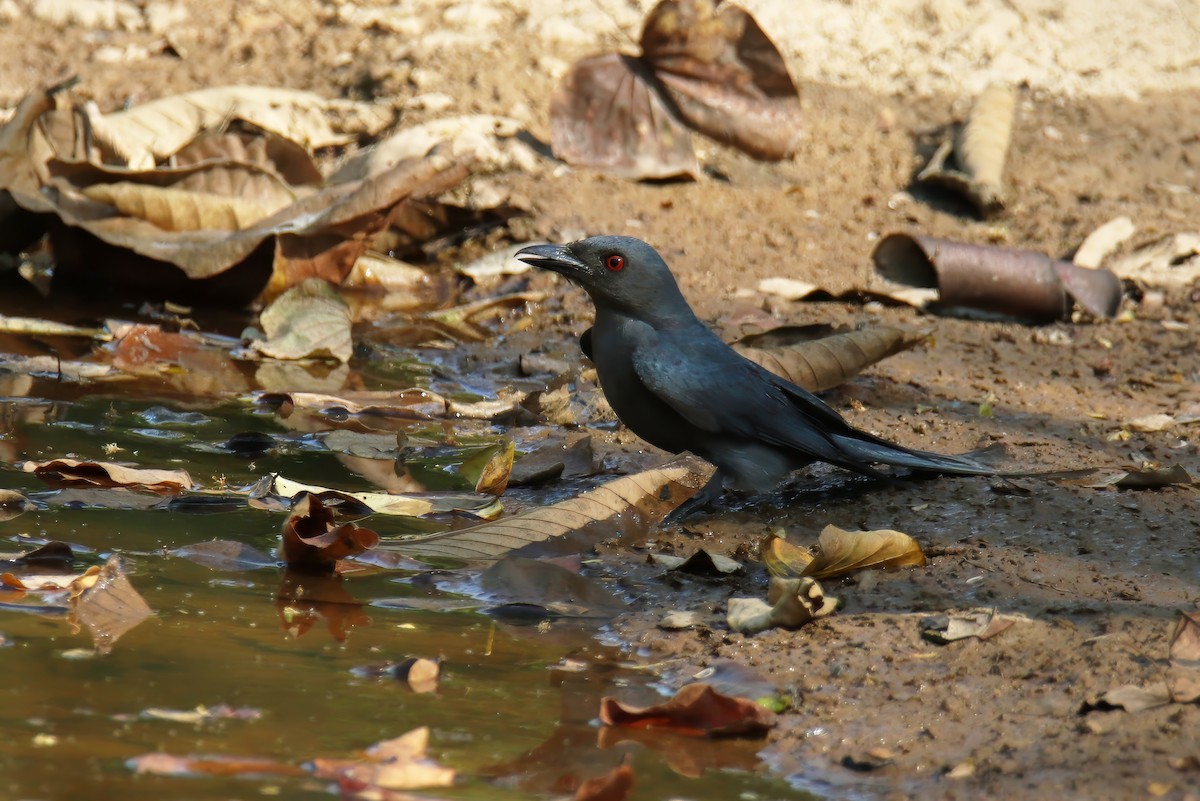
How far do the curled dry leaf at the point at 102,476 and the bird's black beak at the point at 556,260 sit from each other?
114 centimetres

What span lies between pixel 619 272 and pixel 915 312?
90.4 inches

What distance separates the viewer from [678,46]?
724 cm

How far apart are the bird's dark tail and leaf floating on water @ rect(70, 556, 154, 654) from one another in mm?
1881

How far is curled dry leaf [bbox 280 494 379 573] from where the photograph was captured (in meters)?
3.29

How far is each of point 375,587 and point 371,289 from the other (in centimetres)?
335

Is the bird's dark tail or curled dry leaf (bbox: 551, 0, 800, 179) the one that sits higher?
curled dry leaf (bbox: 551, 0, 800, 179)

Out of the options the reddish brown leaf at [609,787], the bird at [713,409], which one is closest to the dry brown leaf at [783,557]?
the bird at [713,409]

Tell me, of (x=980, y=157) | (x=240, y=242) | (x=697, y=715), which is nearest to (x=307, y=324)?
(x=240, y=242)

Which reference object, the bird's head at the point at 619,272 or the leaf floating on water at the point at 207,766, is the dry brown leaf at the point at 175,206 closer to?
the bird's head at the point at 619,272

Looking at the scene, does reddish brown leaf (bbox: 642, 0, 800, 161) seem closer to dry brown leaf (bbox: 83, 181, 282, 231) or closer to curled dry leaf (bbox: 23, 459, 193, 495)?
dry brown leaf (bbox: 83, 181, 282, 231)

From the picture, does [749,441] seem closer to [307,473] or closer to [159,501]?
[307,473]

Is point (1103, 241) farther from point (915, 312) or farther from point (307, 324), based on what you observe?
point (307, 324)

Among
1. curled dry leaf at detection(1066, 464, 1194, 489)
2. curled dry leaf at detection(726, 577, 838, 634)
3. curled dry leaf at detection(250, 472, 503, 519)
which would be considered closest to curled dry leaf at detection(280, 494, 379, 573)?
curled dry leaf at detection(250, 472, 503, 519)

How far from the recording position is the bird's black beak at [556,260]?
4.14 meters
